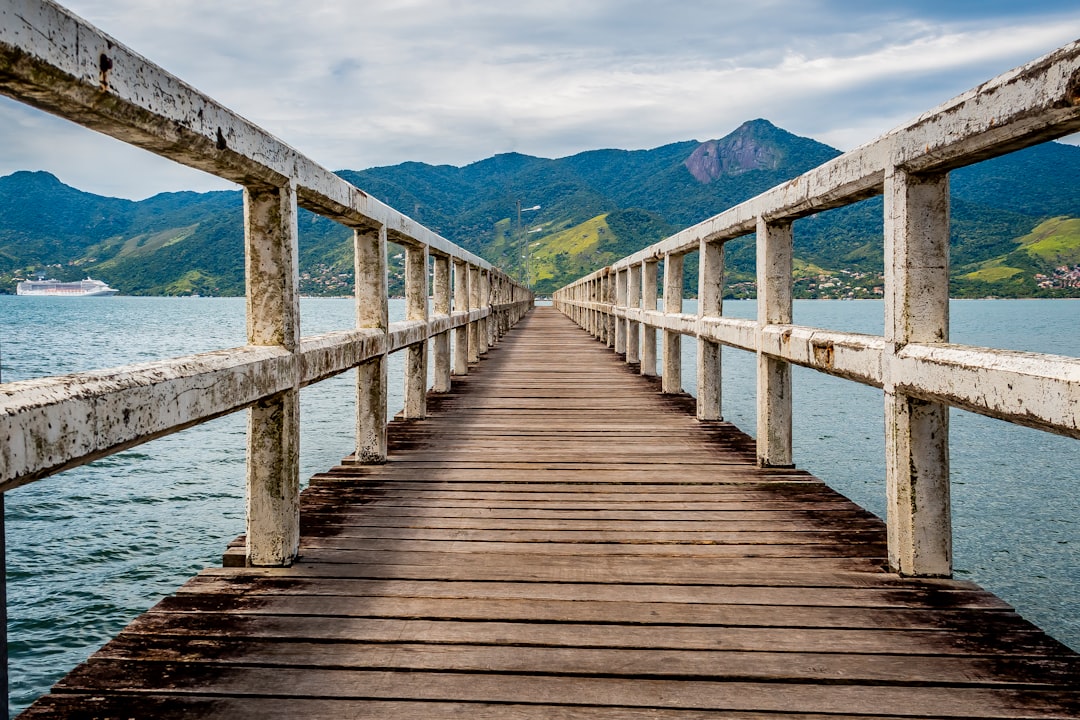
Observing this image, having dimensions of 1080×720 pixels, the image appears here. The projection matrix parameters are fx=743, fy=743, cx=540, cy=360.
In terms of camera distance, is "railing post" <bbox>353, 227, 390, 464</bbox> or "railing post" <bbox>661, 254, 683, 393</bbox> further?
"railing post" <bbox>661, 254, 683, 393</bbox>

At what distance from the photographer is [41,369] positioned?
33.4 meters

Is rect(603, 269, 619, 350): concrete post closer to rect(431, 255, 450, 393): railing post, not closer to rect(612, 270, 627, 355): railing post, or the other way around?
rect(612, 270, 627, 355): railing post

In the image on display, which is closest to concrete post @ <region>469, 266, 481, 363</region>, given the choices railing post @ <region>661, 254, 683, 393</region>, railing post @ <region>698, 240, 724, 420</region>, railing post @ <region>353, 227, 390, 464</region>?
railing post @ <region>661, 254, 683, 393</region>

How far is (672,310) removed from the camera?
7.66m

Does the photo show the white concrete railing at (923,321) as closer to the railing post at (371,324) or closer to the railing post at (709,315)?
the railing post at (709,315)

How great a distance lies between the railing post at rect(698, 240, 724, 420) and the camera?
235 inches

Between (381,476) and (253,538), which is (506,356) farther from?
(253,538)

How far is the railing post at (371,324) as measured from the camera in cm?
452

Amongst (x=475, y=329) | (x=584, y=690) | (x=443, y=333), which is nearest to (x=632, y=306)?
(x=475, y=329)

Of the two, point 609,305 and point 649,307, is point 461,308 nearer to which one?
point 649,307

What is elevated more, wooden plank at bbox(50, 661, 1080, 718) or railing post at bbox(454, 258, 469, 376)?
railing post at bbox(454, 258, 469, 376)

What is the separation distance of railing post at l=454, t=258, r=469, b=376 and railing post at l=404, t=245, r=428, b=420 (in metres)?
2.82

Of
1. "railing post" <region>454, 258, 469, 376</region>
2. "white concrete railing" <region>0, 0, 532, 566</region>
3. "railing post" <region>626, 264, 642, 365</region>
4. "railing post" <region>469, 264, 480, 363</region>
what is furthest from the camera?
"railing post" <region>469, 264, 480, 363</region>

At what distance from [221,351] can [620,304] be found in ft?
31.1
